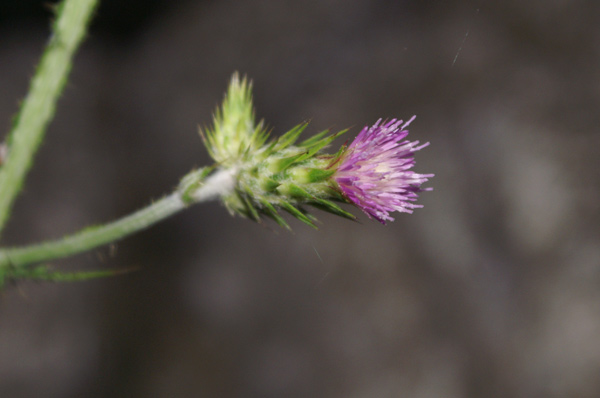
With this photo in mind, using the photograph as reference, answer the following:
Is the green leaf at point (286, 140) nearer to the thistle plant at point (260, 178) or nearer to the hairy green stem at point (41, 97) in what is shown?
the thistle plant at point (260, 178)

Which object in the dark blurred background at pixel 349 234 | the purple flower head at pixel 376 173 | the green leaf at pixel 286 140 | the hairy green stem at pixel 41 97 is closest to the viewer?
the purple flower head at pixel 376 173

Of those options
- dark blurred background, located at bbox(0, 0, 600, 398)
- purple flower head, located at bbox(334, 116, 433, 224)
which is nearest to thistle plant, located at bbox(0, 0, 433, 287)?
purple flower head, located at bbox(334, 116, 433, 224)

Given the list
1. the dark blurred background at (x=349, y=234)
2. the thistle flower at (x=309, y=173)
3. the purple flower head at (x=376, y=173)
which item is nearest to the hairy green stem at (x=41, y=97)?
the thistle flower at (x=309, y=173)

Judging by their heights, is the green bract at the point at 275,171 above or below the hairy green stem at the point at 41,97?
below

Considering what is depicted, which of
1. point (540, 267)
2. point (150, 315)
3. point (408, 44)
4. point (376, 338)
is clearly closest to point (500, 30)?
point (408, 44)

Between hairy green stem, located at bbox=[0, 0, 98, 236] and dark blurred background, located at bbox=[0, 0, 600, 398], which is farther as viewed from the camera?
dark blurred background, located at bbox=[0, 0, 600, 398]

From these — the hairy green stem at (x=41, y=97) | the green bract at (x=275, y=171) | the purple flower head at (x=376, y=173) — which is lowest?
the purple flower head at (x=376, y=173)

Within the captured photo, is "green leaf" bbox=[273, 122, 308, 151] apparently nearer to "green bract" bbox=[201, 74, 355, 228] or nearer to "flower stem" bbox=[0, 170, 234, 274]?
"green bract" bbox=[201, 74, 355, 228]

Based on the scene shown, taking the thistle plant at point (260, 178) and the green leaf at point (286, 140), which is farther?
the green leaf at point (286, 140)

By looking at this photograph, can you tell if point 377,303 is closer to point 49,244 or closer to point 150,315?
point 150,315
